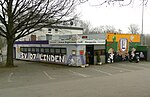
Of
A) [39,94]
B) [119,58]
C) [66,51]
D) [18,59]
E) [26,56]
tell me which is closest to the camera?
[39,94]

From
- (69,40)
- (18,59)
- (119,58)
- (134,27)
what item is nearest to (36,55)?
(18,59)

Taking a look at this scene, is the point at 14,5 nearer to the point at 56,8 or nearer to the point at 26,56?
the point at 56,8

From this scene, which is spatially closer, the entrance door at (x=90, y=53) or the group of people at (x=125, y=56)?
the entrance door at (x=90, y=53)

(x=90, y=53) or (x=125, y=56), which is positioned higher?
(x=90, y=53)

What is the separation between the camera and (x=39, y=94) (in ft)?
34.4

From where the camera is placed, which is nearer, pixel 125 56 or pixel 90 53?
pixel 90 53

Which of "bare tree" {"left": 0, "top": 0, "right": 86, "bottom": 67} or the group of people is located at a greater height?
"bare tree" {"left": 0, "top": 0, "right": 86, "bottom": 67}

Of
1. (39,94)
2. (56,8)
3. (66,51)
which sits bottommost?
(39,94)

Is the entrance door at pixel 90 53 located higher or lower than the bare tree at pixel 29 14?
lower

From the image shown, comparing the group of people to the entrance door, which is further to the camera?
the group of people

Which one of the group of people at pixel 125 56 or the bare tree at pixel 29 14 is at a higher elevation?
the bare tree at pixel 29 14

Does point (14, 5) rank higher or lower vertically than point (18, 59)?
higher

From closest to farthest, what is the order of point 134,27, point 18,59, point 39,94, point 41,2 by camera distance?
1. point 39,94
2. point 41,2
3. point 18,59
4. point 134,27

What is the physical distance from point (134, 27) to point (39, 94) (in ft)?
308
